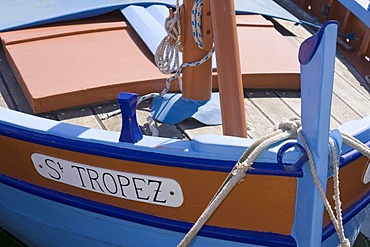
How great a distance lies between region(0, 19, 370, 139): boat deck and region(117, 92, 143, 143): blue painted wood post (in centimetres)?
48

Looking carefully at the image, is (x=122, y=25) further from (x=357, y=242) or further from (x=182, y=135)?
(x=357, y=242)

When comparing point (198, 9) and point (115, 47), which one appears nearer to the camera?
point (198, 9)

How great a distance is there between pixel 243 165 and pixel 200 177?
22cm

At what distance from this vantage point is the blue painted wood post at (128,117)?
224cm

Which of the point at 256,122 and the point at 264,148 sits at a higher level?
the point at 264,148

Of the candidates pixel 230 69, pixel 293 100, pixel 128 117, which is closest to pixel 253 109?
pixel 293 100

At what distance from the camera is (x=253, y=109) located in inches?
119

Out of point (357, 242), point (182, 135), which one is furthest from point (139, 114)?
point (357, 242)

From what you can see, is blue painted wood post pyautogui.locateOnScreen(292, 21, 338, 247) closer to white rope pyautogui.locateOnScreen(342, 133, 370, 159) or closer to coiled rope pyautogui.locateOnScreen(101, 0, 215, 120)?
white rope pyautogui.locateOnScreen(342, 133, 370, 159)

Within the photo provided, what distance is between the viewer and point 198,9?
2676 millimetres

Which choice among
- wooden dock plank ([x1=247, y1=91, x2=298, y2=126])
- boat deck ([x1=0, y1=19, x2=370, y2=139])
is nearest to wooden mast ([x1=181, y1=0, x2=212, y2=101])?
boat deck ([x1=0, y1=19, x2=370, y2=139])

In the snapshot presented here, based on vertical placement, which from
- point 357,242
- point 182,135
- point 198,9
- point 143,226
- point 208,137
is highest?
point 198,9

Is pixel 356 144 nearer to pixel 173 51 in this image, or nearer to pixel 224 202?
pixel 224 202

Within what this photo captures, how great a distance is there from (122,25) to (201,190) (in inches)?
52.5
